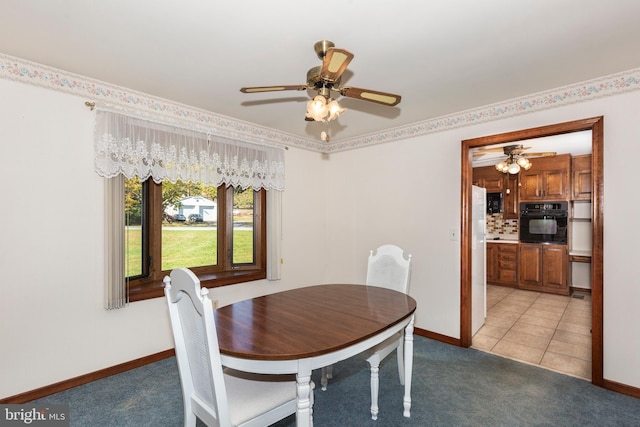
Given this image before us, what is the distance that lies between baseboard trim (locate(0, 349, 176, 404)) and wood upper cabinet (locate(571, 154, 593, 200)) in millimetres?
6178


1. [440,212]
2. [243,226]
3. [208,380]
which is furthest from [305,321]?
[440,212]

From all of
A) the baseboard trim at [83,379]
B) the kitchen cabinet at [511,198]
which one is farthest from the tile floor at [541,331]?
the baseboard trim at [83,379]

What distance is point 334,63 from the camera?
1.45 m

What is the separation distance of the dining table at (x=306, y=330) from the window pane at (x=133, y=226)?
4.14 feet

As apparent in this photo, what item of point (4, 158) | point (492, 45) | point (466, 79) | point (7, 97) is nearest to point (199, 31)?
point (7, 97)

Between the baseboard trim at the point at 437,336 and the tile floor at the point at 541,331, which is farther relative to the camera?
the baseboard trim at the point at 437,336

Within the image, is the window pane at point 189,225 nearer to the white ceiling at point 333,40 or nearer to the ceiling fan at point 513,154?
the white ceiling at point 333,40

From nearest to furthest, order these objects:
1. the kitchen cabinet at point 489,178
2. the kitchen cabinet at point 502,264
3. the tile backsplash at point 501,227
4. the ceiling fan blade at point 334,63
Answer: the ceiling fan blade at point 334,63
the kitchen cabinet at point 502,264
the kitchen cabinet at point 489,178
the tile backsplash at point 501,227

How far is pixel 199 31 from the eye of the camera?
68.4 inches

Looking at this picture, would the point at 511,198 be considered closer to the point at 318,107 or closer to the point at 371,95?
the point at 371,95

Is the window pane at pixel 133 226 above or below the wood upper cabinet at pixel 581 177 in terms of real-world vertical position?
below

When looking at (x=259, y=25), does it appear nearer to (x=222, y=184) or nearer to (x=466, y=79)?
(x=466, y=79)

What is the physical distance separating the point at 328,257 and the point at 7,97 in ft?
11.4

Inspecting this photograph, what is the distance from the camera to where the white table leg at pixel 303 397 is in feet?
4.27
